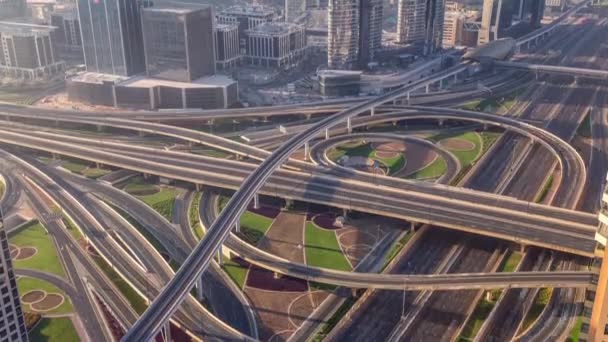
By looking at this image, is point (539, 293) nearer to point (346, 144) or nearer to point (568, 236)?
point (568, 236)

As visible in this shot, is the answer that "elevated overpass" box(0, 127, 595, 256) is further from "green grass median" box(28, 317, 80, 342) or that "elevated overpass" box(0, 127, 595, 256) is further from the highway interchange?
"green grass median" box(28, 317, 80, 342)

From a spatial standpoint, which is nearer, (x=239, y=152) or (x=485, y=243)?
(x=485, y=243)

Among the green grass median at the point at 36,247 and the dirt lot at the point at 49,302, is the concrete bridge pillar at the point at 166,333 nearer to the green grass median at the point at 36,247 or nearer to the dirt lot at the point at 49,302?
the dirt lot at the point at 49,302

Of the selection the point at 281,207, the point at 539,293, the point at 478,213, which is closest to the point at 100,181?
the point at 281,207

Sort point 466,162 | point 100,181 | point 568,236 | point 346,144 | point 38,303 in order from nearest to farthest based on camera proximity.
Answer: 1. point 38,303
2. point 568,236
3. point 100,181
4. point 466,162
5. point 346,144

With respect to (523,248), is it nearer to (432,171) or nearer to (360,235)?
(360,235)

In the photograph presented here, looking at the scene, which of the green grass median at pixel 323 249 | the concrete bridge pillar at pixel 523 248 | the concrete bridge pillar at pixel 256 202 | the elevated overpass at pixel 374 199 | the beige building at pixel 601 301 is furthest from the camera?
the concrete bridge pillar at pixel 256 202

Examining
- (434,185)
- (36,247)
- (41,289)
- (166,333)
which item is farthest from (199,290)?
(434,185)

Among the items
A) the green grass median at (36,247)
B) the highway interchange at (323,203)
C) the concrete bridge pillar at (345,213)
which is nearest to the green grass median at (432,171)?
the highway interchange at (323,203)
